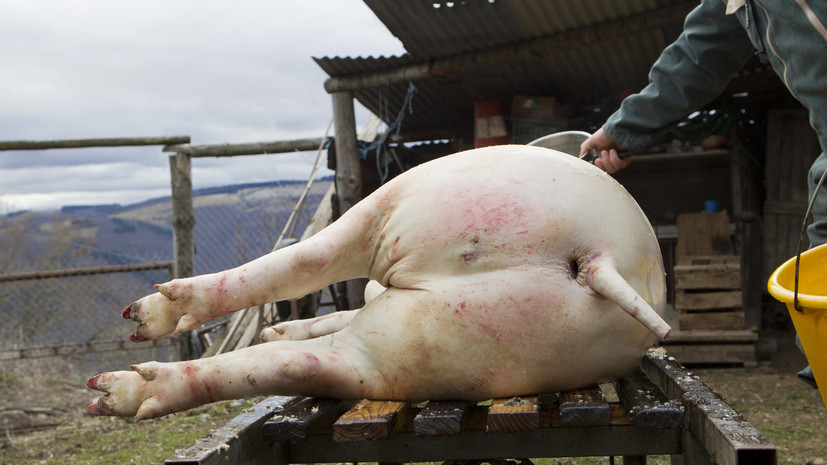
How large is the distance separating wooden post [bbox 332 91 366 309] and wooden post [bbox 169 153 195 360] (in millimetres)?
1248

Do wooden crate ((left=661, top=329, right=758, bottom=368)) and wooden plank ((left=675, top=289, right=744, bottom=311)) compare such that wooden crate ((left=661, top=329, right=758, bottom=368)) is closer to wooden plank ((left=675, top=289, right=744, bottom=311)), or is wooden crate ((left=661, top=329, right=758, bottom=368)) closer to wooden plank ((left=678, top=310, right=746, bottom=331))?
wooden plank ((left=678, top=310, right=746, bottom=331))

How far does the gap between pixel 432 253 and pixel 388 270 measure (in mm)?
187

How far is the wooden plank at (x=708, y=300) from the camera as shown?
5.38 metres

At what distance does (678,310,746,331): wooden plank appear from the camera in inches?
212

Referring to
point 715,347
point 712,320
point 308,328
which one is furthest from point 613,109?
point 308,328

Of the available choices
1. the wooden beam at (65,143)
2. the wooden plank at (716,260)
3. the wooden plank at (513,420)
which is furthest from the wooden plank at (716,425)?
the wooden beam at (65,143)

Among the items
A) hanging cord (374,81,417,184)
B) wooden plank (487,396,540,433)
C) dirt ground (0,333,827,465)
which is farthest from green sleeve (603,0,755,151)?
Answer: hanging cord (374,81,417,184)

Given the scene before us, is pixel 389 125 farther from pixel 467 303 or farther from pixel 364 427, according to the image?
pixel 364 427

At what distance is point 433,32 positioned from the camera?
16.7 ft

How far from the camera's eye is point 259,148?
20.4 feet

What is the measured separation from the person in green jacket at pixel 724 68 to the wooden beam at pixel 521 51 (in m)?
2.30

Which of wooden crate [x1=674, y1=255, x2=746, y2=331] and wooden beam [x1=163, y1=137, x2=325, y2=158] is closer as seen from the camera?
wooden crate [x1=674, y1=255, x2=746, y2=331]

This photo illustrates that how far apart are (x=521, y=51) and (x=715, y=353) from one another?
8.52 feet

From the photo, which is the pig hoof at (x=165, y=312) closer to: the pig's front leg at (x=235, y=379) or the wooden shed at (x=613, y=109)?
the pig's front leg at (x=235, y=379)
